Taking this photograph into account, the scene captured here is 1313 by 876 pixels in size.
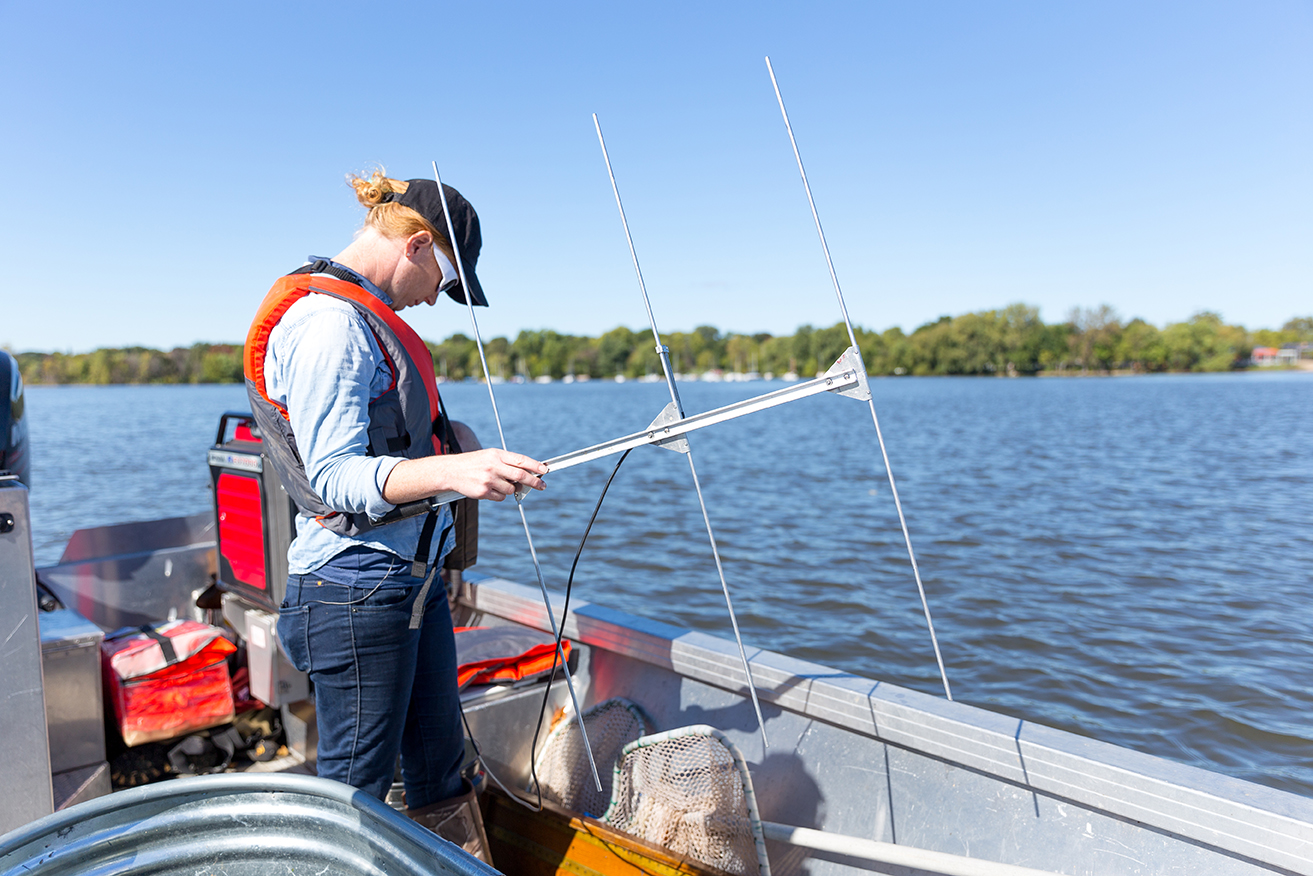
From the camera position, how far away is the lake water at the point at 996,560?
607cm

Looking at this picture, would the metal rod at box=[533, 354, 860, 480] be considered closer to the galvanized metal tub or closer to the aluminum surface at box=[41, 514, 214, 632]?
the galvanized metal tub

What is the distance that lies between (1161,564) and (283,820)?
11.0 meters

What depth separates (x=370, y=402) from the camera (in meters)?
1.66

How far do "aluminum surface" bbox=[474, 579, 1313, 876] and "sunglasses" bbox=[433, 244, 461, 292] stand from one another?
136cm

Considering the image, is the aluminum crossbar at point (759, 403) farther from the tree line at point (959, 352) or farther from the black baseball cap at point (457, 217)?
the tree line at point (959, 352)

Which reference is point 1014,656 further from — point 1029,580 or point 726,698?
point 726,698

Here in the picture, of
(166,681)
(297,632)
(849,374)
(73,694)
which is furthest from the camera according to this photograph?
(166,681)

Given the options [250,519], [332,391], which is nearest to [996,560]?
[250,519]

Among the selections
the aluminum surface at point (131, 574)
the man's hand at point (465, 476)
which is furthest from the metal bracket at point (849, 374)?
the aluminum surface at point (131, 574)

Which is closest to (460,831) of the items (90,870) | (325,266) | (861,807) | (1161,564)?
(861,807)

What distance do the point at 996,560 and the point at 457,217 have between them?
948 cm

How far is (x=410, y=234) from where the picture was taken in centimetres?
184

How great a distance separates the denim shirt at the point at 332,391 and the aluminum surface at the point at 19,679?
36.5 inches

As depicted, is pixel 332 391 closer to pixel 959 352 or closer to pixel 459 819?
pixel 459 819
